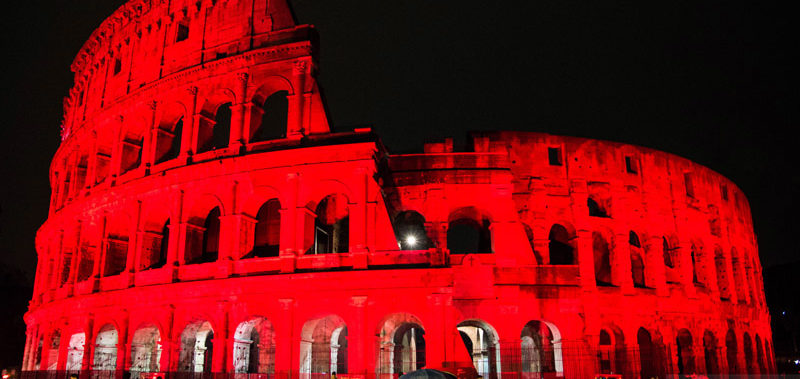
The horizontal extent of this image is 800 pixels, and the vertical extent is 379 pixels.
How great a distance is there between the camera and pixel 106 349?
2461cm

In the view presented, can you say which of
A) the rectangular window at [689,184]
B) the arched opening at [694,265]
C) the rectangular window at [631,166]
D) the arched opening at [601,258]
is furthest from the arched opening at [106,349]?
the rectangular window at [689,184]

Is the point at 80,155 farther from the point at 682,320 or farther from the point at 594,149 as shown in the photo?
the point at 682,320

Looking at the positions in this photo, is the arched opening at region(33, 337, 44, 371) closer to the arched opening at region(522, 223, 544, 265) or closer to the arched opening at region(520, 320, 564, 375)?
the arched opening at region(520, 320, 564, 375)

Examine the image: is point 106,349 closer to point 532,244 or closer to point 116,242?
point 116,242

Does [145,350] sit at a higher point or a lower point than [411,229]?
lower

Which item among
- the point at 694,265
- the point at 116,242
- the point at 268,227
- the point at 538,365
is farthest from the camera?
the point at 694,265

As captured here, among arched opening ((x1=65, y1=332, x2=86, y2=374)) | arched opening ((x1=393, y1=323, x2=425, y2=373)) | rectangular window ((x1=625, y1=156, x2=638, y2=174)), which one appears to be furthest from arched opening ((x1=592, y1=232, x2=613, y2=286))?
arched opening ((x1=65, y1=332, x2=86, y2=374))

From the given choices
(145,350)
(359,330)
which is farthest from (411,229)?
(145,350)

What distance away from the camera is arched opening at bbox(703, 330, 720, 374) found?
29.5 metres

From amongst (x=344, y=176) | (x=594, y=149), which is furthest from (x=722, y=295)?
(x=344, y=176)

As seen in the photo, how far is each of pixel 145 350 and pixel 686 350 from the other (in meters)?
22.8

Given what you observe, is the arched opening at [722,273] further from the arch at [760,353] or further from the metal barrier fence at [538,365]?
the arch at [760,353]

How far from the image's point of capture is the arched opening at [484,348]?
22.7 metres

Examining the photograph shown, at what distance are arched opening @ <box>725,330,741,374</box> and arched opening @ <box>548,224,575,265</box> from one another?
1010 centimetres
